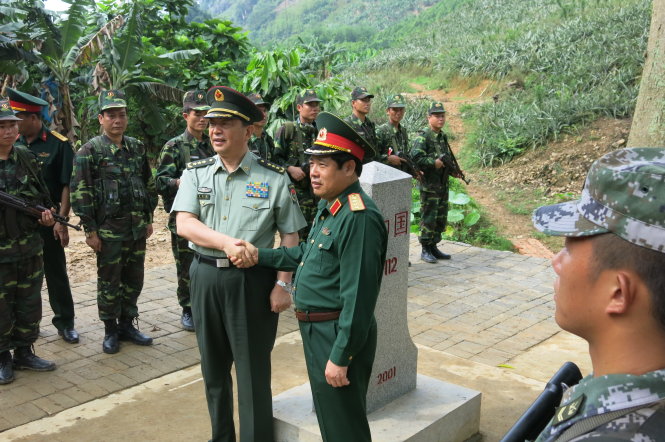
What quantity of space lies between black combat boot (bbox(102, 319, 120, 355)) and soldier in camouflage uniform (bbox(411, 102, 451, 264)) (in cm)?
443

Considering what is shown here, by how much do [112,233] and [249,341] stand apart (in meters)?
2.37

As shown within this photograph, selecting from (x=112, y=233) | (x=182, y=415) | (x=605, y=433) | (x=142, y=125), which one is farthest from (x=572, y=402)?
(x=142, y=125)

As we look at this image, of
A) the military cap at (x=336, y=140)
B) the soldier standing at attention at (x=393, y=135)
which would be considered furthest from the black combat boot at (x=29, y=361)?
the soldier standing at attention at (x=393, y=135)

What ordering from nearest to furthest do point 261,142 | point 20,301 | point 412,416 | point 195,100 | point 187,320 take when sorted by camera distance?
point 412,416 < point 20,301 < point 195,100 < point 187,320 < point 261,142

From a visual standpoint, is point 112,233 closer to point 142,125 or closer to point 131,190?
point 131,190

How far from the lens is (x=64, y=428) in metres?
4.11

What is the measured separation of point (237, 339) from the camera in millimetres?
3465

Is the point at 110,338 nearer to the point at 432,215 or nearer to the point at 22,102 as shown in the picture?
the point at 22,102

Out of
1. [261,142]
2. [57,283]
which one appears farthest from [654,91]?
[57,283]

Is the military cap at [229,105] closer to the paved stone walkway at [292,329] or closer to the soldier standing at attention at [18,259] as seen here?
the soldier standing at attention at [18,259]

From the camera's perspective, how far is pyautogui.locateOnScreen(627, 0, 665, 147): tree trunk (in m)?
5.41

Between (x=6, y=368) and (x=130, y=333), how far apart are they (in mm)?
1047

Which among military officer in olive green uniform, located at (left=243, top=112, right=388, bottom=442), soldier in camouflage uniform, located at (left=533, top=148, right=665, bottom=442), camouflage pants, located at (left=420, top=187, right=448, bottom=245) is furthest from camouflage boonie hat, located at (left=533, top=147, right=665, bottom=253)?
camouflage pants, located at (left=420, top=187, right=448, bottom=245)

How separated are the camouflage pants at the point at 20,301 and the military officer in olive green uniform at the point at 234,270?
2116 mm
